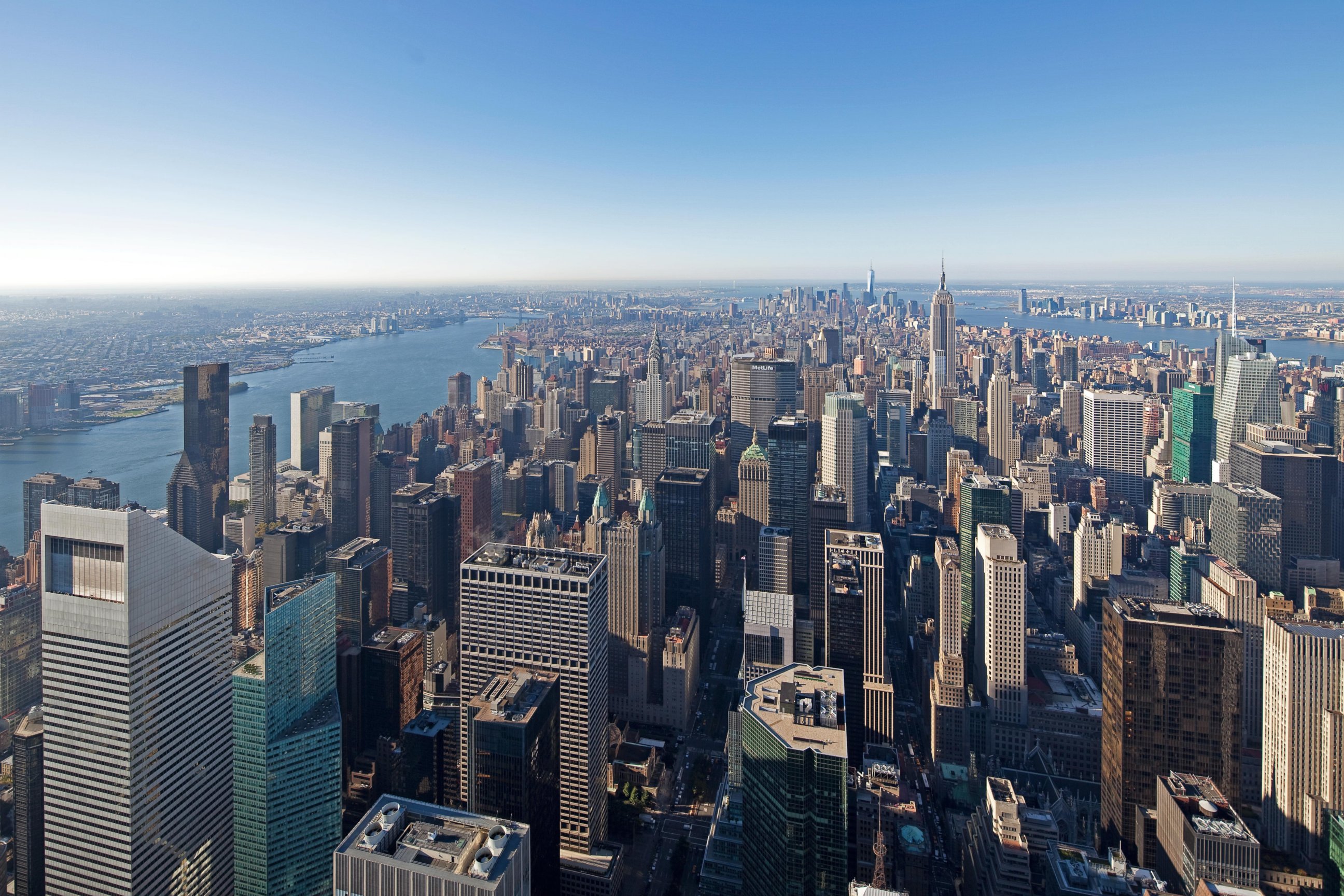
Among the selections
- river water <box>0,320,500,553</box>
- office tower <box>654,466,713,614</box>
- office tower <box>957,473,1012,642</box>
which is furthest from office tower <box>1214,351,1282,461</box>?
river water <box>0,320,500,553</box>

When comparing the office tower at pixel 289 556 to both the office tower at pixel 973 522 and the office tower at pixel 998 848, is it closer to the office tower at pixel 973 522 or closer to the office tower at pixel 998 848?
the office tower at pixel 998 848

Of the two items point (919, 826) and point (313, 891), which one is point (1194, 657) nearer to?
point (919, 826)

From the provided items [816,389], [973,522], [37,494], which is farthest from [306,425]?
[973,522]

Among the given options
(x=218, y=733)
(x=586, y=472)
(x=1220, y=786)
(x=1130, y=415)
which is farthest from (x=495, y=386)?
(x=1220, y=786)

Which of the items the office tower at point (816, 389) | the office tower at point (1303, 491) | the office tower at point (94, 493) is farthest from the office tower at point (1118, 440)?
the office tower at point (94, 493)

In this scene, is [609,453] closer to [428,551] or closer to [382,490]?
[382,490]

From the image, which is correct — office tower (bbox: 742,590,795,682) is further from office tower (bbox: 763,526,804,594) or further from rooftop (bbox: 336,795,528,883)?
rooftop (bbox: 336,795,528,883)

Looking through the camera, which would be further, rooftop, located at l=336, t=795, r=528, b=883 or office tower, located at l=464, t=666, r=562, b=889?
office tower, located at l=464, t=666, r=562, b=889

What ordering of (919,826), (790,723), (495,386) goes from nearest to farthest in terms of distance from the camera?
(790,723) → (919,826) → (495,386)

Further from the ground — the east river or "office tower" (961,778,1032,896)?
the east river
